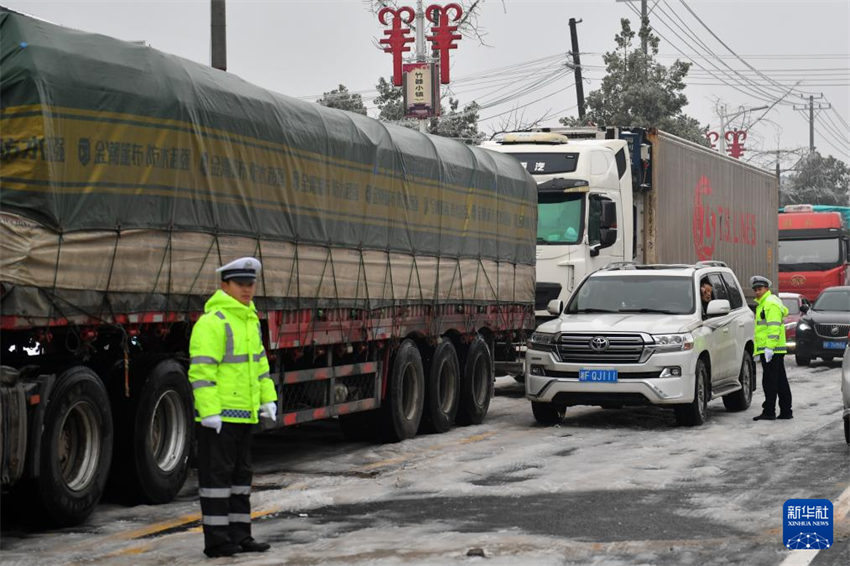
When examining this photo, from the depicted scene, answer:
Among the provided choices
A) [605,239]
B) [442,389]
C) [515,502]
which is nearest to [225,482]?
[515,502]

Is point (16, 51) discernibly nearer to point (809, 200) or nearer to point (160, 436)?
point (160, 436)

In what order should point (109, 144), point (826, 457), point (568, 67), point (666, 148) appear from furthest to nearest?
point (568, 67) < point (666, 148) < point (826, 457) < point (109, 144)

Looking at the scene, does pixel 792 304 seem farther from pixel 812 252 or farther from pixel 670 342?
pixel 670 342

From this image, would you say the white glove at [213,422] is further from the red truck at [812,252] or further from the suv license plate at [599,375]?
the red truck at [812,252]

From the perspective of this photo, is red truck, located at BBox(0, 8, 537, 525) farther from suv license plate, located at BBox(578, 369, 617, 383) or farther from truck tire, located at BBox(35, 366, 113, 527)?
suv license plate, located at BBox(578, 369, 617, 383)

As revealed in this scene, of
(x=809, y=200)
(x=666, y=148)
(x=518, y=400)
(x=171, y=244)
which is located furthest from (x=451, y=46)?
(x=809, y=200)

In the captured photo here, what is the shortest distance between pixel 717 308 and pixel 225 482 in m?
9.55

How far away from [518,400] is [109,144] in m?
11.6

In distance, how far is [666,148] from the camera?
23531 millimetres

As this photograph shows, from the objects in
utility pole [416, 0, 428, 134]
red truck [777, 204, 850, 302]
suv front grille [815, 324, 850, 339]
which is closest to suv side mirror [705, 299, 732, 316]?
suv front grille [815, 324, 850, 339]

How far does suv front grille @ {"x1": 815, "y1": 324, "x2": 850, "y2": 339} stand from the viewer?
27922 millimetres

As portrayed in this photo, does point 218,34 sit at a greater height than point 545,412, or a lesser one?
greater

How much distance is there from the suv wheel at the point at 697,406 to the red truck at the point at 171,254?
2657 millimetres

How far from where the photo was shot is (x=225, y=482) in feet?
29.0
